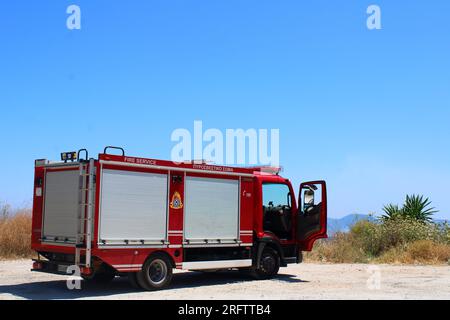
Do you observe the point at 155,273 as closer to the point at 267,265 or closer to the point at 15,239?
the point at 267,265

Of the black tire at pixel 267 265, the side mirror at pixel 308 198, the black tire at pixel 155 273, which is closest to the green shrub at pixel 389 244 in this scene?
the side mirror at pixel 308 198

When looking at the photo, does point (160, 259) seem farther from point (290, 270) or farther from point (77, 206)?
point (290, 270)

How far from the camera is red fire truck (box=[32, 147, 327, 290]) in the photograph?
11617 millimetres

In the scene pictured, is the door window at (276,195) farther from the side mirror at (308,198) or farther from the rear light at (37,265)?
the rear light at (37,265)

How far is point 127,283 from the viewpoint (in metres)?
13.8

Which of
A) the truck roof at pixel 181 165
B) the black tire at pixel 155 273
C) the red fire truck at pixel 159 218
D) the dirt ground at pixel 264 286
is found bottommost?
the dirt ground at pixel 264 286

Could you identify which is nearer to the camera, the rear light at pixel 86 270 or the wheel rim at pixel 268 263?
the rear light at pixel 86 270

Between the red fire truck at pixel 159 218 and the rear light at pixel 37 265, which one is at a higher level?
the red fire truck at pixel 159 218

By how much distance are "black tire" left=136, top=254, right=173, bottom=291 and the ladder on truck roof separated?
1356 mm

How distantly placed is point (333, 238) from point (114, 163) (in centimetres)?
1523

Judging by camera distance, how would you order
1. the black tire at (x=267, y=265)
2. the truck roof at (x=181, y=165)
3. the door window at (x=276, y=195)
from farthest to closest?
the door window at (x=276, y=195) < the black tire at (x=267, y=265) < the truck roof at (x=181, y=165)

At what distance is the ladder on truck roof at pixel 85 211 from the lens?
1133cm
